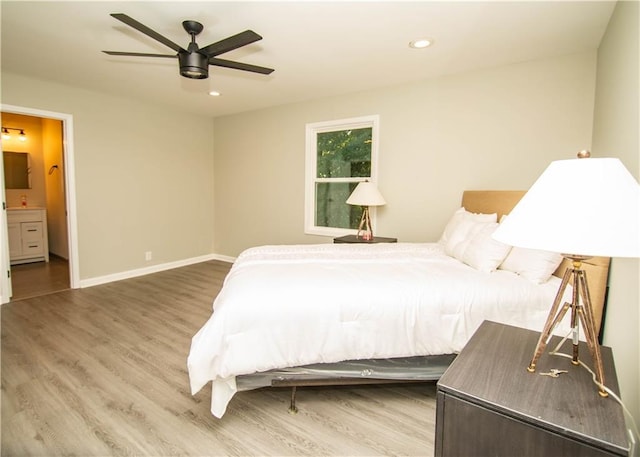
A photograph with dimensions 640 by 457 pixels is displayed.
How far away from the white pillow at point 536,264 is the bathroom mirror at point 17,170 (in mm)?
7252

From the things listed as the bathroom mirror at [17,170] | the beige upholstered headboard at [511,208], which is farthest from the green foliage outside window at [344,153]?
the bathroom mirror at [17,170]

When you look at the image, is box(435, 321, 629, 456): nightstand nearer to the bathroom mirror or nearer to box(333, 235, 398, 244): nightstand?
box(333, 235, 398, 244): nightstand

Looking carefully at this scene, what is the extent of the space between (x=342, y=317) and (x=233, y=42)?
1842 mm

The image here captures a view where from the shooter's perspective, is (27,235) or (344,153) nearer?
(344,153)

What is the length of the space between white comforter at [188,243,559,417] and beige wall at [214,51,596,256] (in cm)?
163

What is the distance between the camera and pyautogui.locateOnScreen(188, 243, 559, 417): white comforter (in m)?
1.70

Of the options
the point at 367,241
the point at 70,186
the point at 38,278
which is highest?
the point at 70,186

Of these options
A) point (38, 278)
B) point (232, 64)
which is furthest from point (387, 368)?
point (38, 278)

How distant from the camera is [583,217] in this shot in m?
0.94

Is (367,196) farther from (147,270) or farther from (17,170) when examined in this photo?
(17,170)

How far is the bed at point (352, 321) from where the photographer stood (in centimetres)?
171

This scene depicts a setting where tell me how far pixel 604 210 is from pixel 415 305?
105 cm

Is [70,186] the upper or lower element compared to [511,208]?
upper

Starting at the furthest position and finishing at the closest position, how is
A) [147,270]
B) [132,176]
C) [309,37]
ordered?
[147,270], [132,176], [309,37]
